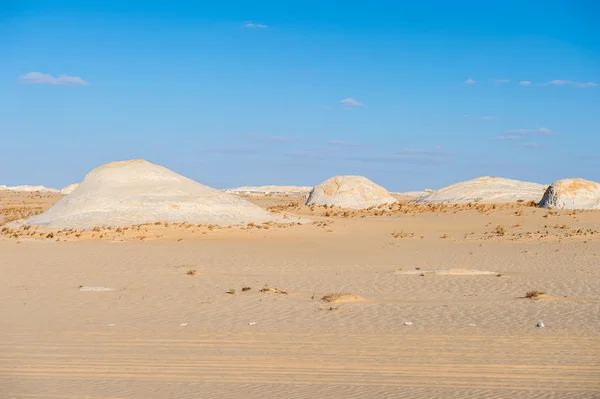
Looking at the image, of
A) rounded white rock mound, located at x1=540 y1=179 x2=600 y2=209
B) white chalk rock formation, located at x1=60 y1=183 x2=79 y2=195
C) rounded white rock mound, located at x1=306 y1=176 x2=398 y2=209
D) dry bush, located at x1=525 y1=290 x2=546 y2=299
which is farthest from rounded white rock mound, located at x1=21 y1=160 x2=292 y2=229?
white chalk rock formation, located at x1=60 y1=183 x2=79 y2=195

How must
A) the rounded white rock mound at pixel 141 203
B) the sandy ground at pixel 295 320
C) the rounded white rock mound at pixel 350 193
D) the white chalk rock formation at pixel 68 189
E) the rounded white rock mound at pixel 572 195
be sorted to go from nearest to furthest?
the sandy ground at pixel 295 320
the rounded white rock mound at pixel 141 203
the rounded white rock mound at pixel 572 195
the rounded white rock mound at pixel 350 193
the white chalk rock formation at pixel 68 189

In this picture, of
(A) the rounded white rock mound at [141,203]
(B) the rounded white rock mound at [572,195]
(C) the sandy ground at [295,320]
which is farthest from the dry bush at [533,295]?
(B) the rounded white rock mound at [572,195]

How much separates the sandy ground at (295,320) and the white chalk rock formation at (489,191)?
18360 mm

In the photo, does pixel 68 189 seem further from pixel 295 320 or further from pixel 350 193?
pixel 295 320

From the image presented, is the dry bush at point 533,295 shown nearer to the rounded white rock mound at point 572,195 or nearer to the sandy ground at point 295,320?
the sandy ground at point 295,320

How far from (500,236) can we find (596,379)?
2261cm

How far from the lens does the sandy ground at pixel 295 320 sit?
7.64 metres

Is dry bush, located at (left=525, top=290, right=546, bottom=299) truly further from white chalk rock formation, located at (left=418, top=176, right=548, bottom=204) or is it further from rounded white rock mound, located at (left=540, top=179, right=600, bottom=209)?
white chalk rock formation, located at (left=418, top=176, right=548, bottom=204)

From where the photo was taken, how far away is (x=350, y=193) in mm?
46938

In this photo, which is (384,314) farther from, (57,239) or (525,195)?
(525,195)

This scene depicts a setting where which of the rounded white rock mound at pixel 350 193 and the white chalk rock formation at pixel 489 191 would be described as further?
the rounded white rock mound at pixel 350 193

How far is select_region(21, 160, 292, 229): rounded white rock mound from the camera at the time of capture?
1203 inches

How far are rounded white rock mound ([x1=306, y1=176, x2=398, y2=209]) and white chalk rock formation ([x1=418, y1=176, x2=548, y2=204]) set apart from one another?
386 cm

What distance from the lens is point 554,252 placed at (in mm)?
23594
